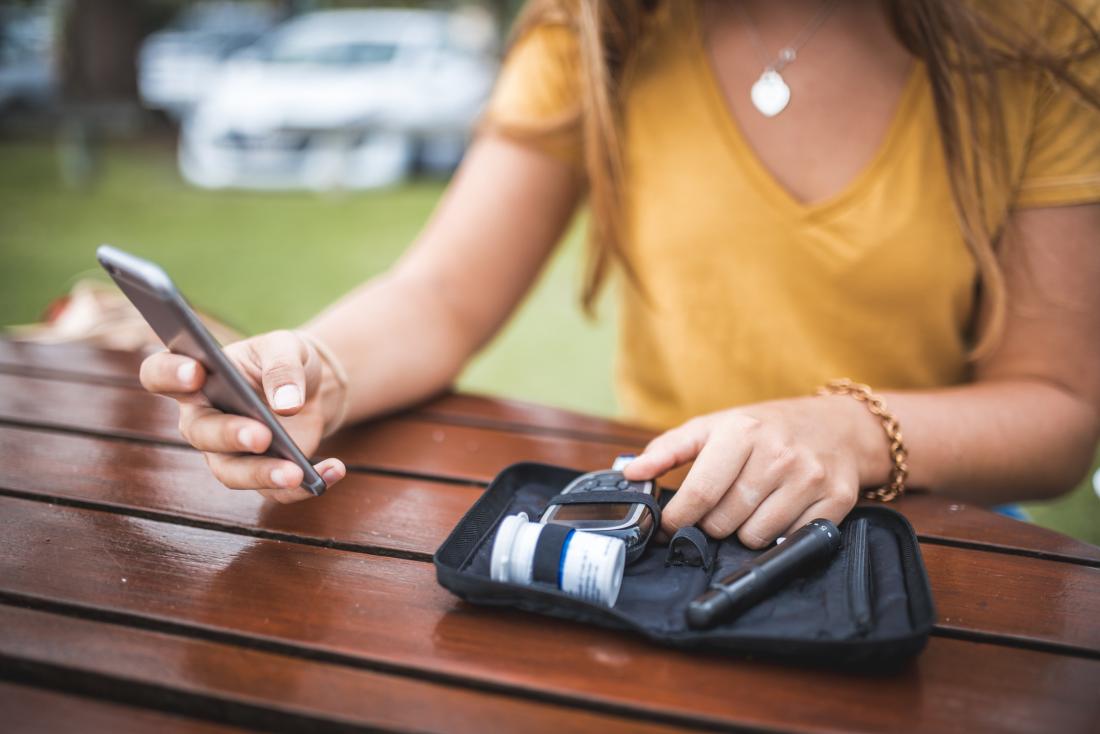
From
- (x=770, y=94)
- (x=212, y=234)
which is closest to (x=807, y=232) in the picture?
(x=770, y=94)

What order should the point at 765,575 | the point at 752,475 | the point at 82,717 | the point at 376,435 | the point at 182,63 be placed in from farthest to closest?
1. the point at 182,63
2. the point at 376,435
3. the point at 752,475
4. the point at 765,575
5. the point at 82,717

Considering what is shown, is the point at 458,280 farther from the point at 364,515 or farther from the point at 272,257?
the point at 272,257

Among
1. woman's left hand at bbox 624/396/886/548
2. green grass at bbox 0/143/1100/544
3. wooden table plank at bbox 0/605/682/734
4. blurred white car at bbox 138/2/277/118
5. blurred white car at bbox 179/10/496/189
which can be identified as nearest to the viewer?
wooden table plank at bbox 0/605/682/734

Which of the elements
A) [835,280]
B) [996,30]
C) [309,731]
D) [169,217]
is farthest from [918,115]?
[169,217]

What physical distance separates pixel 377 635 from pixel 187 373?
1.04 ft

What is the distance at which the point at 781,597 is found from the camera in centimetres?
83

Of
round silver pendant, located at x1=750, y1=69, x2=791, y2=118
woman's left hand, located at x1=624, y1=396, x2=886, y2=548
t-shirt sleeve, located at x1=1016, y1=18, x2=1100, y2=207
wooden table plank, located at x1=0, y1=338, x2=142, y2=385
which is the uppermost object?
round silver pendant, located at x1=750, y1=69, x2=791, y2=118

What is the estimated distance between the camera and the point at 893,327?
1.36 meters

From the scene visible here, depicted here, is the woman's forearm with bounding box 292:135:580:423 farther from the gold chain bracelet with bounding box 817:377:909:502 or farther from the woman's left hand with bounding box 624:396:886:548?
the gold chain bracelet with bounding box 817:377:909:502

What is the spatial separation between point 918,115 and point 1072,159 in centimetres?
22

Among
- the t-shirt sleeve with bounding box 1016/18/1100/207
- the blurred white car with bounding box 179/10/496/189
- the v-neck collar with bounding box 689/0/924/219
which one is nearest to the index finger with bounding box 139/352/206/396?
the v-neck collar with bounding box 689/0/924/219

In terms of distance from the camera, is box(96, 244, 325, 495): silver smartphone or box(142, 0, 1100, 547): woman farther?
box(142, 0, 1100, 547): woman

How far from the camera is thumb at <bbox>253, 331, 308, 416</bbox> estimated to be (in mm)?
944

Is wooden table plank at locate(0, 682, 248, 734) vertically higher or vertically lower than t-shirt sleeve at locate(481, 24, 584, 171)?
lower
